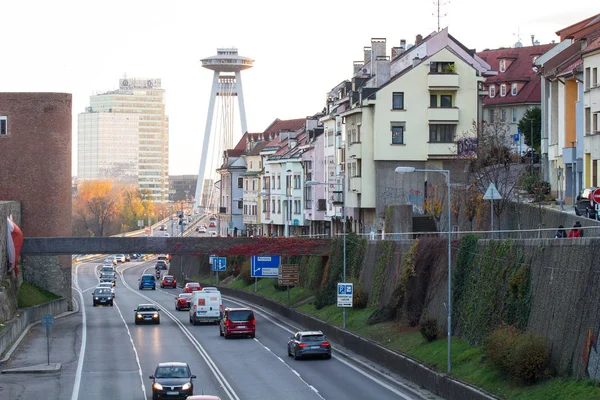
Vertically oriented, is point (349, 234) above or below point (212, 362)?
above

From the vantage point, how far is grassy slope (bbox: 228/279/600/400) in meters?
29.9

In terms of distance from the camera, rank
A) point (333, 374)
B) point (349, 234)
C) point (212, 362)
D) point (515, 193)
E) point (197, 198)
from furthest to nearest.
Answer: point (197, 198), point (349, 234), point (515, 193), point (212, 362), point (333, 374)

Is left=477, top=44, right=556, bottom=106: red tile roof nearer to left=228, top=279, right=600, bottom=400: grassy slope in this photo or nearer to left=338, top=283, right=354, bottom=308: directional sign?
left=228, top=279, right=600, bottom=400: grassy slope

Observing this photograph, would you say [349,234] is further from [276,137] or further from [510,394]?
[276,137]

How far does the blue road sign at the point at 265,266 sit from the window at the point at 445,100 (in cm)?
1765

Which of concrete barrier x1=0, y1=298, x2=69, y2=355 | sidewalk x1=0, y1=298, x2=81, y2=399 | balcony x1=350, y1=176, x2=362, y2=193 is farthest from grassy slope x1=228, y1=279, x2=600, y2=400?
concrete barrier x1=0, y1=298, x2=69, y2=355

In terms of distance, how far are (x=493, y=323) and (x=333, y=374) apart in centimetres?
841

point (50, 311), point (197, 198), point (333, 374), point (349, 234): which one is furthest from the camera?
point (197, 198)

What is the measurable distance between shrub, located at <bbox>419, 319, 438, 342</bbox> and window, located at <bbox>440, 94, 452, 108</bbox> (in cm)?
3781

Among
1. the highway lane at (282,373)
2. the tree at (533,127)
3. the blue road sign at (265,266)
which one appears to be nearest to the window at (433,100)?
the tree at (533,127)


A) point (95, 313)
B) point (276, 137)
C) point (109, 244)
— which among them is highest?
point (276, 137)

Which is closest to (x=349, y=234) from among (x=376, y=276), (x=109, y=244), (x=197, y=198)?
(x=376, y=276)

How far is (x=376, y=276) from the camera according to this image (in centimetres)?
5988

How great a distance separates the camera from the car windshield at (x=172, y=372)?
123 feet
